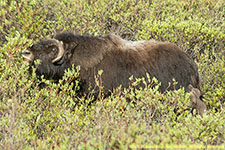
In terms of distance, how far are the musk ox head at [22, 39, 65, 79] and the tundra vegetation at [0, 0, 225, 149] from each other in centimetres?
14

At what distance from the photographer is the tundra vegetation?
3068mm

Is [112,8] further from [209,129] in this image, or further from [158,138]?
[158,138]

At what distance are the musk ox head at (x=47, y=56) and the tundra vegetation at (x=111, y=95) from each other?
14 centimetres

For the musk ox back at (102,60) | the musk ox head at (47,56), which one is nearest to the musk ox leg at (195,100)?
the musk ox back at (102,60)

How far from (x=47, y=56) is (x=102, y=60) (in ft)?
2.58

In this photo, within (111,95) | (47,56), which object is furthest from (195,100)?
(47,56)

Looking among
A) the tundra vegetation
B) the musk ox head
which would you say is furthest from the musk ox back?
the tundra vegetation

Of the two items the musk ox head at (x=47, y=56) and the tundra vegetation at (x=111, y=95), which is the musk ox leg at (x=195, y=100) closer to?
the tundra vegetation at (x=111, y=95)

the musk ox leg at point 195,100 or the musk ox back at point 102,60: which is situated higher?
the musk ox back at point 102,60

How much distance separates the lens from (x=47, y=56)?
452 centimetres

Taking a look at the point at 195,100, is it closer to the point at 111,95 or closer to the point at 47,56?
the point at 111,95

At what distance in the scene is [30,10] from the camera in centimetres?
593

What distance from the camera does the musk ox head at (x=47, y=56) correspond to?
A: 443cm

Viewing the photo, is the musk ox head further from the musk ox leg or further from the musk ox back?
the musk ox leg
